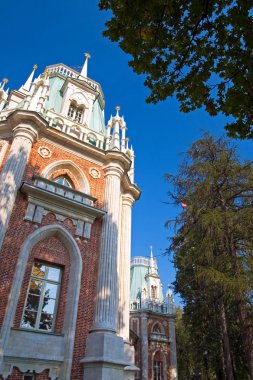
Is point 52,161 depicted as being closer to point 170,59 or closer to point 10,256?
point 10,256

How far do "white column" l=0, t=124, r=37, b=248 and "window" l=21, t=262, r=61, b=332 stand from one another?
2015 mm

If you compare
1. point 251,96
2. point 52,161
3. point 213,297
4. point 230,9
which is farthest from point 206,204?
point 230,9

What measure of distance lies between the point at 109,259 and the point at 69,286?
1831mm

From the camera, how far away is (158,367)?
102ft

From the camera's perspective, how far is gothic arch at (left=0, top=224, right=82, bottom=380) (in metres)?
9.43

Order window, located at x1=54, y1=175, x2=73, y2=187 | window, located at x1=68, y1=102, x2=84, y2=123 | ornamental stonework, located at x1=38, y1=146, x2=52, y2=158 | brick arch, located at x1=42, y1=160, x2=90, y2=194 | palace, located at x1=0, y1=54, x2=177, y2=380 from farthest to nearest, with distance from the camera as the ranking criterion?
window, located at x1=68, y1=102, x2=84, y2=123 < window, located at x1=54, y1=175, x2=73, y2=187 < brick arch, located at x1=42, y1=160, x2=90, y2=194 < ornamental stonework, located at x1=38, y1=146, x2=52, y2=158 < palace, located at x1=0, y1=54, x2=177, y2=380

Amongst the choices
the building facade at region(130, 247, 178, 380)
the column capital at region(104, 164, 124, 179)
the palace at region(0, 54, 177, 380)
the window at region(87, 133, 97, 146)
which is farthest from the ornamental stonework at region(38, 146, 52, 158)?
the building facade at region(130, 247, 178, 380)

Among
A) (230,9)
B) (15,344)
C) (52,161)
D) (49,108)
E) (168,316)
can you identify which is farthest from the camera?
(168,316)

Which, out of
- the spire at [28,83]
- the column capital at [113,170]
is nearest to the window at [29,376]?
the column capital at [113,170]

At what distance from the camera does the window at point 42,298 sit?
33.2ft

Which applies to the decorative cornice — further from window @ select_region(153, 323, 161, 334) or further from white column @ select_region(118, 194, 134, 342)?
window @ select_region(153, 323, 161, 334)

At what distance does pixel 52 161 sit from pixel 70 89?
683 centimetres

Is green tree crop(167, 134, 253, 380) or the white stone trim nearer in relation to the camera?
green tree crop(167, 134, 253, 380)

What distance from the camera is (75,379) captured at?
374 inches
